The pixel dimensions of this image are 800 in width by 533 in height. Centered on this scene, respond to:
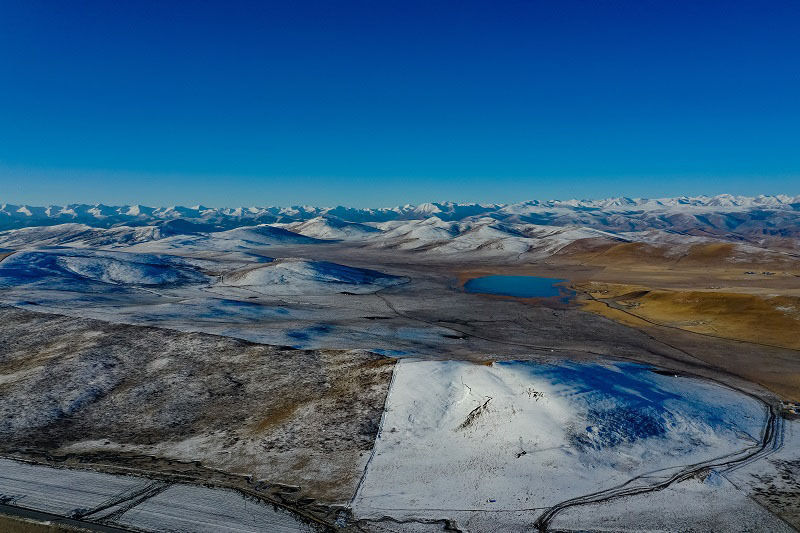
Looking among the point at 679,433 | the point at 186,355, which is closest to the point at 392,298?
the point at 186,355

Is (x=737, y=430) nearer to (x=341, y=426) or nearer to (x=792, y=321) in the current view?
(x=341, y=426)

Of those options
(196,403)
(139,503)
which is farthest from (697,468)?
(196,403)

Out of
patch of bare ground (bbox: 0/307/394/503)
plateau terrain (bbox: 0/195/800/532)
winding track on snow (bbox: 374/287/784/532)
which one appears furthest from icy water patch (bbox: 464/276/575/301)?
patch of bare ground (bbox: 0/307/394/503)

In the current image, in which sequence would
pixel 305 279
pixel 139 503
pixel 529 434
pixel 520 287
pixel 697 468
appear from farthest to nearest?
pixel 520 287 < pixel 305 279 < pixel 529 434 < pixel 697 468 < pixel 139 503

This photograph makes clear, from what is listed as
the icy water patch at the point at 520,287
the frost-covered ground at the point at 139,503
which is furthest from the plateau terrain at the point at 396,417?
the icy water patch at the point at 520,287

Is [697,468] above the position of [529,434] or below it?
below

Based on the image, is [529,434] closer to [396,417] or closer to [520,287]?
[396,417]

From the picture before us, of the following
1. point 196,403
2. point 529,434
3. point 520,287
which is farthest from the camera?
point 520,287
